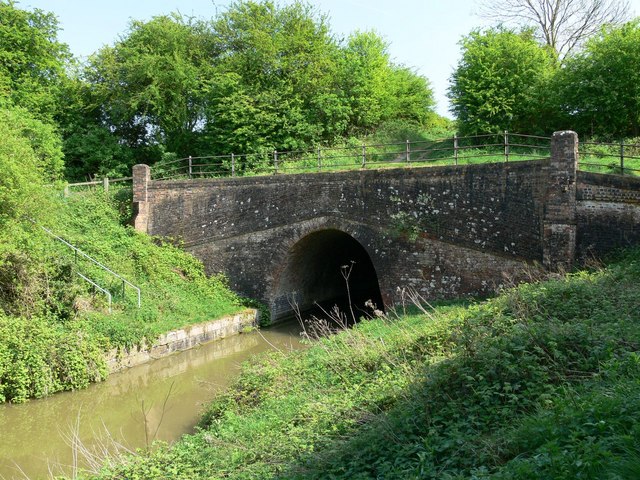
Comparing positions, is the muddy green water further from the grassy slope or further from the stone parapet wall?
the stone parapet wall

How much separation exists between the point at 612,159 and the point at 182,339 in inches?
471

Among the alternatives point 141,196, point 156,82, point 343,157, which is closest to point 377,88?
point 343,157

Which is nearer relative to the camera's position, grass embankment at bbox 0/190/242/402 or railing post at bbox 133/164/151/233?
grass embankment at bbox 0/190/242/402

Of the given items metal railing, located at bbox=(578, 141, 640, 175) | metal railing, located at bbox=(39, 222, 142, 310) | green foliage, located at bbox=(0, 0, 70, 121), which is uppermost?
green foliage, located at bbox=(0, 0, 70, 121)

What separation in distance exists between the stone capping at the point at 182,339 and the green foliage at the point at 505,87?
32.7 feet

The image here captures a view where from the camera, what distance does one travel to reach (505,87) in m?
18.2

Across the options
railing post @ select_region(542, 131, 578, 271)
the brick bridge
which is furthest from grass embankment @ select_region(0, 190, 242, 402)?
railing post @ select_region(542, 131, 578, 271)

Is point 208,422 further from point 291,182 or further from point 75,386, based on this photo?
point 291,182

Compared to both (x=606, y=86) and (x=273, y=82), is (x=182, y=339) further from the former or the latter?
(x=606, y=86)

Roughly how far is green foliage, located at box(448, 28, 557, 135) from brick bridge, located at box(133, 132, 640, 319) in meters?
5.88

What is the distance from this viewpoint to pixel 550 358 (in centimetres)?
577

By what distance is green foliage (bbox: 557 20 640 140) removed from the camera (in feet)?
51.1

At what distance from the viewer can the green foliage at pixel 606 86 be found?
15.6 meters

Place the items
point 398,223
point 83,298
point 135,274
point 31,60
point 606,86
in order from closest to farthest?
point 83,298 → point 398,223 → point 135,274 → point 606,86 → point 31,60
